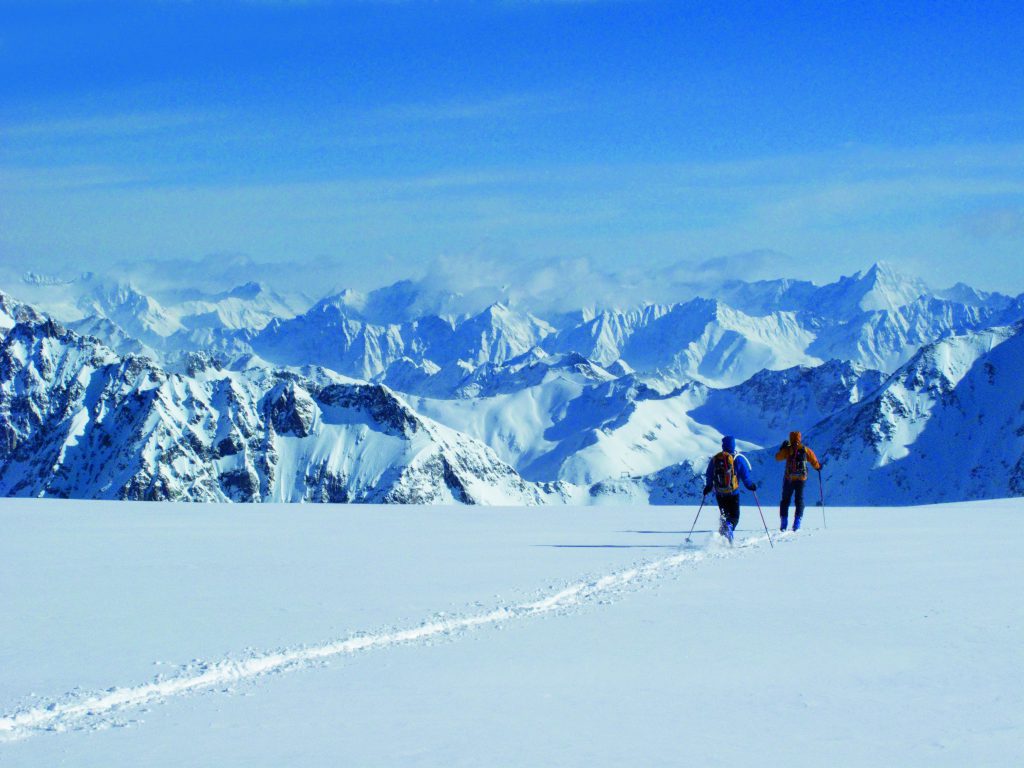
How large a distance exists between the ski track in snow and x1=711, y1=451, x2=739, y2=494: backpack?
20.9 ft

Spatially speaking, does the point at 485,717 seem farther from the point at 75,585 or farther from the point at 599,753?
the point at 75,585

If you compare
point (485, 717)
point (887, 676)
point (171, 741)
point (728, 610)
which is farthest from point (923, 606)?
point (171, 741)

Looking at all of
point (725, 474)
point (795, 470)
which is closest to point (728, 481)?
point (725, 474)

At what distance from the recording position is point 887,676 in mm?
9242

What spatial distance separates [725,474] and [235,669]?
13.0m

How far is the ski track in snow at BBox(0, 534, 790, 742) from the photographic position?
8516mm

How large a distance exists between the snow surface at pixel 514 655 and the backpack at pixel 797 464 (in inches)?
154

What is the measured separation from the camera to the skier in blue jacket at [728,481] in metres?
20.5

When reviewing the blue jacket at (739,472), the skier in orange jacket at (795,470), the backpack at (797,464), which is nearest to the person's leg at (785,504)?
the skier in orange jacket at (795,470)

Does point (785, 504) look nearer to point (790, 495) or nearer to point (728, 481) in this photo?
point (790, 495)

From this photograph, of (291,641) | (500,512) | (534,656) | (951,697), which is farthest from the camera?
(500,512)

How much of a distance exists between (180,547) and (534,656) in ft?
38.5

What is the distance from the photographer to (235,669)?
10.0 meters

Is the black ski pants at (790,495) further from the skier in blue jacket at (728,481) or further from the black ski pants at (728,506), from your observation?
the black ski pants at (728,506)
